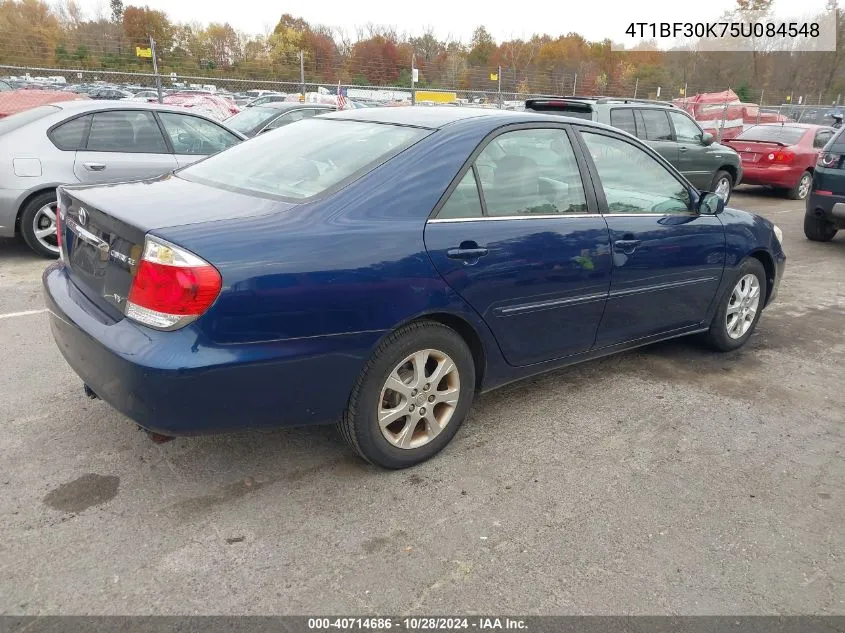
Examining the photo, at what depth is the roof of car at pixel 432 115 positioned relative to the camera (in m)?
3.38

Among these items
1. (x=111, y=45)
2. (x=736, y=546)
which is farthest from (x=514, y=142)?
(x=111, y=45)

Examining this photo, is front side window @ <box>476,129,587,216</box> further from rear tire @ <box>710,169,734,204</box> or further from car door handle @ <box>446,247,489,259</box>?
rear tire @ <box>710,169,734,204</box>

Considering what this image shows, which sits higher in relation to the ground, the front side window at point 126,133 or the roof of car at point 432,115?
the roof of car at point 432,115

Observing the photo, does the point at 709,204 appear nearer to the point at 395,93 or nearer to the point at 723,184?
the point at 723,184

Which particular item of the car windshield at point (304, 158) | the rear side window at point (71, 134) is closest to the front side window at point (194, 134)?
the rear side window at point (71, 134)

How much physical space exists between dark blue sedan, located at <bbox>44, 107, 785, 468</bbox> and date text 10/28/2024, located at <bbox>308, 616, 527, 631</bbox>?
0.81 metres

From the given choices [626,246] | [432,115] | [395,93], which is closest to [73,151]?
[432,115]

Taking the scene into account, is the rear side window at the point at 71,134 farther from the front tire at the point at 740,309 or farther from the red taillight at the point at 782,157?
the red taillight at the point at 782,157

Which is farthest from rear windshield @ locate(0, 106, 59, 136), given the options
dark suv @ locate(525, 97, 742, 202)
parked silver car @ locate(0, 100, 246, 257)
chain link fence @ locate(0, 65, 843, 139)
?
chain link fence @ locate(0, 65, 843, 139)

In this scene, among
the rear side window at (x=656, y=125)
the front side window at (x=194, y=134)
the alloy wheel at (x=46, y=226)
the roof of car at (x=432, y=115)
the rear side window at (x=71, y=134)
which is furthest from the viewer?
the rear side window at (x=656, y=125)

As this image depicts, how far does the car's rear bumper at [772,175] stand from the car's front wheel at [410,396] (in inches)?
473

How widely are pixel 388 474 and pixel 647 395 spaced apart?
1.80 meters

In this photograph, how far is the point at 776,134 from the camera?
43.9 feet

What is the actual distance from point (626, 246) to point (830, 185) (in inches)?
237
